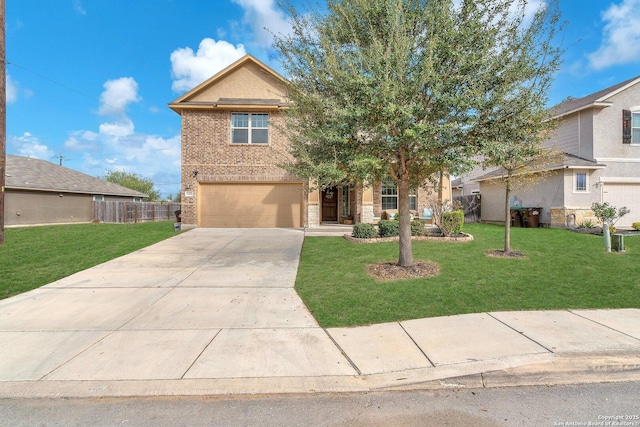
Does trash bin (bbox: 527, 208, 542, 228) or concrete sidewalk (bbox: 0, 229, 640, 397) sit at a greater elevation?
trash bin (bbox: 527, 208, 542, 228)

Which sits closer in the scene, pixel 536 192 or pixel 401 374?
pixel 401 374

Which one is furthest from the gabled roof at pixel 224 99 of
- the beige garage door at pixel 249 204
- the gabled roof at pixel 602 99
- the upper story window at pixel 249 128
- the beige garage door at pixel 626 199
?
the beige garage door at pixel 626 199

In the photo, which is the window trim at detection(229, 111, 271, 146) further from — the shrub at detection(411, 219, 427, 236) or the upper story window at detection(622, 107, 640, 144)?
the upper story window at detection(622, 107, 640, 144)

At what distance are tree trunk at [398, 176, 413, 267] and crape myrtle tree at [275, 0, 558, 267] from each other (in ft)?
3.33

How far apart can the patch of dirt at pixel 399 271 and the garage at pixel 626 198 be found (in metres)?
13.8

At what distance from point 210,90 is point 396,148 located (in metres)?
12.1

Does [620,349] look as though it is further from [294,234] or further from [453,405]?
[294,234]

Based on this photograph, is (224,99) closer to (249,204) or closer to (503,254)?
(249,204)

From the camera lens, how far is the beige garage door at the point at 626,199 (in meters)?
15.4

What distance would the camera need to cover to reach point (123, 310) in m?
5.19

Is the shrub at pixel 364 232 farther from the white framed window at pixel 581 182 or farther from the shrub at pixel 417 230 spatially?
the white framed window at pixel 581 182

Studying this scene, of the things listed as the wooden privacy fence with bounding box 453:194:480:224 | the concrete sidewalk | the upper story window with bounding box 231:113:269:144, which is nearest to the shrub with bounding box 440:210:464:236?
the concrete sidewalk

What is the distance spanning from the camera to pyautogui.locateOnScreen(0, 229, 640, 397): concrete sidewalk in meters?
3.23

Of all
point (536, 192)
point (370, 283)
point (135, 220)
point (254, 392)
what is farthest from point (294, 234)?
point (135, 220)
